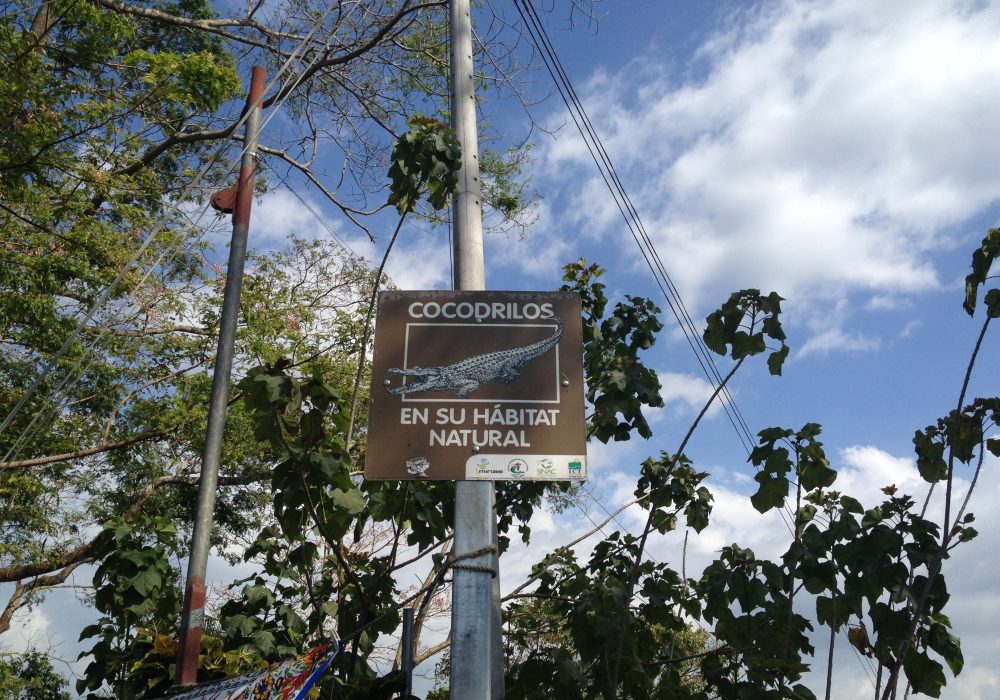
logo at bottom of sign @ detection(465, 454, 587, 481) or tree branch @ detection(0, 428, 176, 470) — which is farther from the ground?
tree branch @ detection(0, 428, 176, 470)

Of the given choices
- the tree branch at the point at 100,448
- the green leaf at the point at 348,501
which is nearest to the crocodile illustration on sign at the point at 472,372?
the green leaf at the point at 348,501

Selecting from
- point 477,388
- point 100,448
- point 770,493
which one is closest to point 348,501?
point 477,388

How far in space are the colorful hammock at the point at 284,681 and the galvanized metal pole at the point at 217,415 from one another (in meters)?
0.95

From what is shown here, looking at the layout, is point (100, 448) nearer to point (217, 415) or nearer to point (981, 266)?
point (217, 415)

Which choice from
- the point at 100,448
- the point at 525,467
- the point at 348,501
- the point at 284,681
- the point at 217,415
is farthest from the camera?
the point at 100,448

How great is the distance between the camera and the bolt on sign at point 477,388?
305 cm

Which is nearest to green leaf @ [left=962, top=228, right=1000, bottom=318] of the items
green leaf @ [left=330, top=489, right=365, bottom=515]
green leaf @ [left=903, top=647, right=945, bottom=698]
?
green leaf @ [left=903, top=647, right=945, bottom=698]

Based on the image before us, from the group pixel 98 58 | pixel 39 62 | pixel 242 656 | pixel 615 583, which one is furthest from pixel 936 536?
pixel 98 58

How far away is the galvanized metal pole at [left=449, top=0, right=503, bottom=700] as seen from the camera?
2.92 meters

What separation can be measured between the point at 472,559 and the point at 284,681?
0.78 meters

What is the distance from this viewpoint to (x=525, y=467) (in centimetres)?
304

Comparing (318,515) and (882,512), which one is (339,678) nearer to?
(318,515)

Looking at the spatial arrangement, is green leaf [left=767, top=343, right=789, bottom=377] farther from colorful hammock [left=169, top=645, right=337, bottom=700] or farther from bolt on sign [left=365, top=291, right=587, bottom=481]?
colorful hammock [left=169, top=645, right=337, bottom=700]

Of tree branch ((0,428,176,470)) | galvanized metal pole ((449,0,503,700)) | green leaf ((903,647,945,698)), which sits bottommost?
green leaf ((903,647,945,698))
